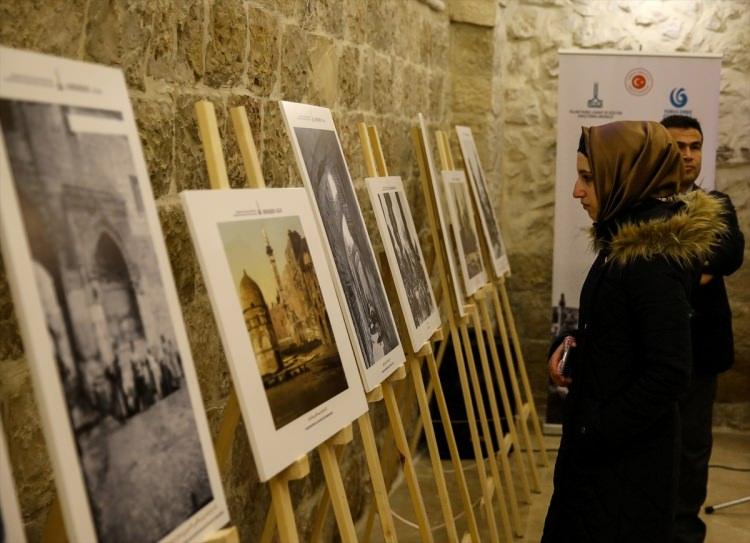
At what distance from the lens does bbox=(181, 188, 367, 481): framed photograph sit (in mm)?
1601

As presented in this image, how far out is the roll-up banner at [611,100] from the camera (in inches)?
198

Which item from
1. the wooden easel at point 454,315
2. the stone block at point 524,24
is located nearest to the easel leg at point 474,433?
the wooden easel at point 454,315

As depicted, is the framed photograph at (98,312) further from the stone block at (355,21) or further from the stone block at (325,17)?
the stone block at (355,21)

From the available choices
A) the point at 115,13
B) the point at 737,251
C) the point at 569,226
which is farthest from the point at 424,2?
the point at 115,13

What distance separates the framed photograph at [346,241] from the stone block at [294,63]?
529 mm

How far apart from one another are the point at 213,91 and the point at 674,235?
1170mm

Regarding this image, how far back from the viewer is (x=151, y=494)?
1.29 meters

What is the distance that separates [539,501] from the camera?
4.28 metres

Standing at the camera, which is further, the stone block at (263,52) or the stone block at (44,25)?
the stone block at (263,52)

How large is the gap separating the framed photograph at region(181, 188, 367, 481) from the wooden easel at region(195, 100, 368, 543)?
30mm

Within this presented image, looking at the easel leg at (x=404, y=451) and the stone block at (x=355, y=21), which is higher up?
the stone block at (x=355, y=21)

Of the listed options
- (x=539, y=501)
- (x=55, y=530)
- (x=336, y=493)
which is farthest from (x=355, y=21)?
(x=55, y=530)

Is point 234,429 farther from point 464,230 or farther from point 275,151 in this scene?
point 464,230

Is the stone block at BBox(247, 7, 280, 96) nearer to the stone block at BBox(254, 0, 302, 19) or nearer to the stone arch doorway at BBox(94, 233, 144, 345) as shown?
the stone block at BBox(254, 0, 302, 19)
